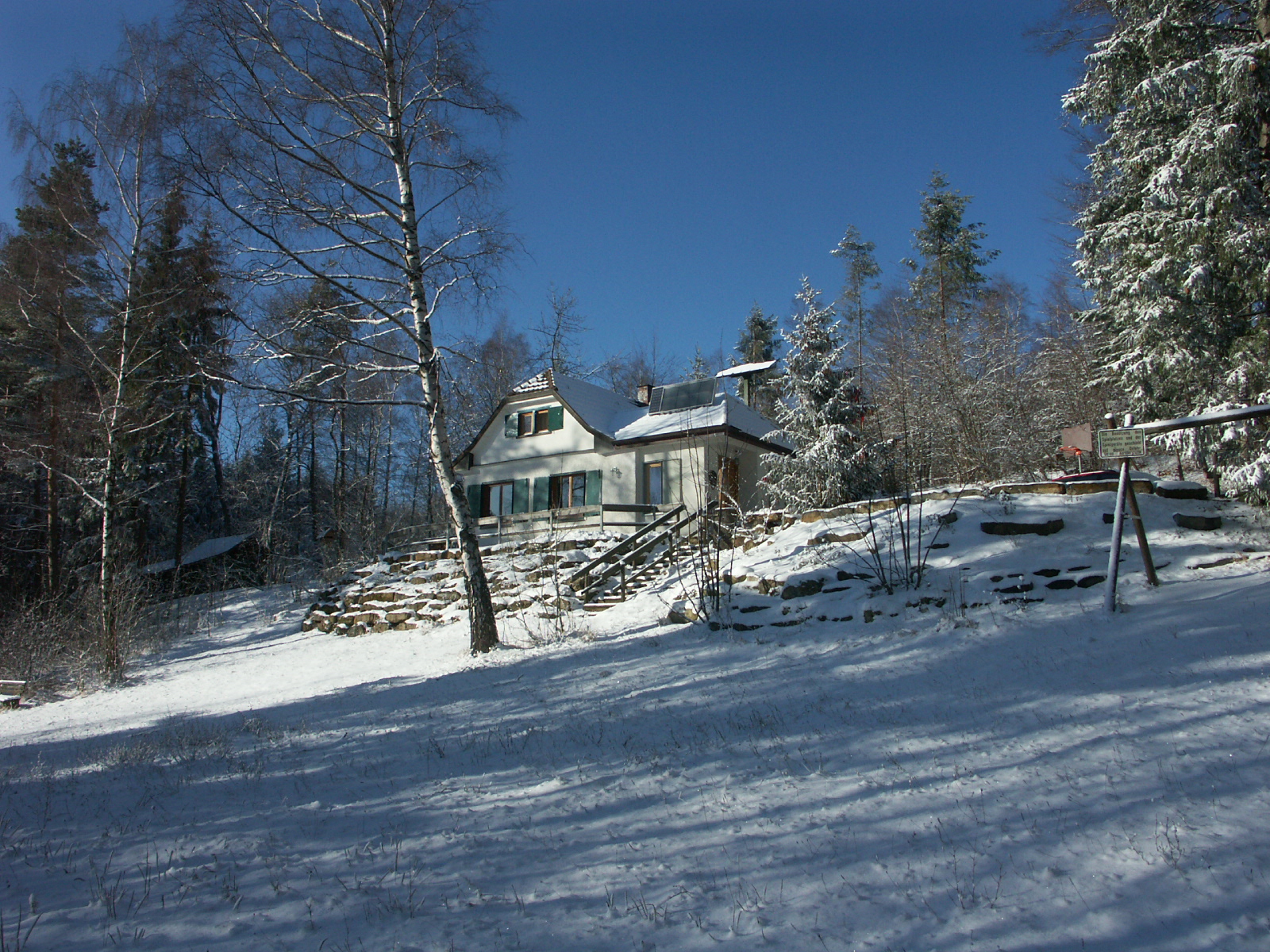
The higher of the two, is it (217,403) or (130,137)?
(130,137)

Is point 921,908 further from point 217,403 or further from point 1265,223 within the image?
point 217,403

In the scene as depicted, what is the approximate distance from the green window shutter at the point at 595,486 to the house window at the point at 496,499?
11.4 ft

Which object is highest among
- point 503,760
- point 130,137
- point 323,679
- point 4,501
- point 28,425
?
point 130,137

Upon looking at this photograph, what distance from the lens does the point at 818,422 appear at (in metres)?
17.9

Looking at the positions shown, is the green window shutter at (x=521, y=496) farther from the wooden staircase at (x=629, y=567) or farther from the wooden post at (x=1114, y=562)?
the wooden post at (x=1114, y=562)

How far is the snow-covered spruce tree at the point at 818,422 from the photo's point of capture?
17.4m

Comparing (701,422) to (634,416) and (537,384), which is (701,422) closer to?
(634,416)

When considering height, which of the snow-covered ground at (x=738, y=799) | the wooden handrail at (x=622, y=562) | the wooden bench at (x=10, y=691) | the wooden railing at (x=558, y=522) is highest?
the wooden railing at (x=558, y=522)

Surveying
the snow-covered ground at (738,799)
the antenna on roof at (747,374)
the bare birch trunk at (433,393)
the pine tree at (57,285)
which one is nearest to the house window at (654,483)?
the antenna on roof at (747,374)

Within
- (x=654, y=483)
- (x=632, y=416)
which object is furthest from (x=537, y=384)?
(x=654, y=483)

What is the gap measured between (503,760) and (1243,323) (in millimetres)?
14878

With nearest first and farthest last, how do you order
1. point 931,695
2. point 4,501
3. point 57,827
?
point 57,827 → point 931,695 → point 4,501

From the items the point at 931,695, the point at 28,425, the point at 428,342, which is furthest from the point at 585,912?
the point at 28,425

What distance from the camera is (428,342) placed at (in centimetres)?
1230
